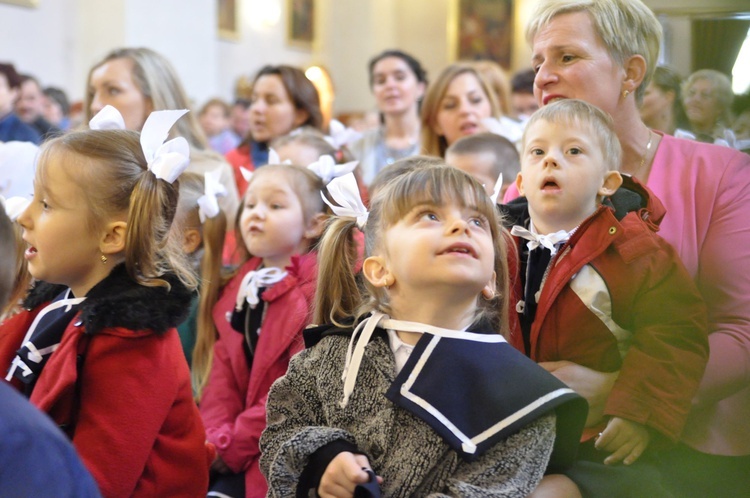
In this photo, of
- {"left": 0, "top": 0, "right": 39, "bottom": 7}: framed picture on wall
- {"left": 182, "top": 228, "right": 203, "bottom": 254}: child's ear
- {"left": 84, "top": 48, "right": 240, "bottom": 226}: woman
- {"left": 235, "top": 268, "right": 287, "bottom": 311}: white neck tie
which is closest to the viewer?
{"left": 235, "top": 268, "right": 287, "bottom": 311}: white neck tie

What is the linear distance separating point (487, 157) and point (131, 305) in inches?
73.3

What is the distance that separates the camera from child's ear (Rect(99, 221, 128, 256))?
2090 millimetres

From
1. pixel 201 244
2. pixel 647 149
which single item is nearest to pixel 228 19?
pixel 201 244

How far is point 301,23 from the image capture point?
14.6 meters

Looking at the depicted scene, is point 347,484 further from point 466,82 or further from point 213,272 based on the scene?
point 466,82

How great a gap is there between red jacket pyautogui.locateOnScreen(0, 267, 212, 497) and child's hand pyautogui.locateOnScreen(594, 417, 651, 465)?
103 centimetres

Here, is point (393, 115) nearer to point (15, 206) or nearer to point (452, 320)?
point (15, 206)

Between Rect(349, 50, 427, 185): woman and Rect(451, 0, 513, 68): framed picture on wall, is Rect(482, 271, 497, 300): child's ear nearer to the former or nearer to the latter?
Rect(349, 50, 427, 185): woman

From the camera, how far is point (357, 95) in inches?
571

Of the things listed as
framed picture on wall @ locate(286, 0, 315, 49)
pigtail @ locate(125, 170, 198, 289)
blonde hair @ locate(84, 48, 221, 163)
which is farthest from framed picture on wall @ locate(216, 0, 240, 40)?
pigtail @ locate(125, 170, 198, 289)

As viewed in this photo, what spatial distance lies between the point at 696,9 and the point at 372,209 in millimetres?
851

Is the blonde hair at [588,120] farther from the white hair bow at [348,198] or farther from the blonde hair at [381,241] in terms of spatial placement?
the white hair bow at [348,198]

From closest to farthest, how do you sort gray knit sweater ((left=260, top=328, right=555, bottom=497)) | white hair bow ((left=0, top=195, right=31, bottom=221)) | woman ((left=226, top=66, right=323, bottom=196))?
1. gray knit sweater ((left=260, top=328, right=555, bottom=497))
2. white hair bow ((left=0, top=195, right=31, bottom=221))
3. woman ((left=226, top=66, right=323, bottom=196))

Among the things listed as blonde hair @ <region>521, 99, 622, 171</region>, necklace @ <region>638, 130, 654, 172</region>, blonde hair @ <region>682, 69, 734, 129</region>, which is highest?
blonde hair @ <region>682, 69, 734, 129</region>
